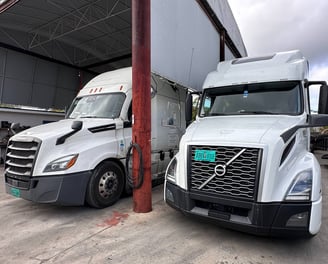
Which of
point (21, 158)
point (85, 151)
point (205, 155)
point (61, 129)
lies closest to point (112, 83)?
point (61, 129)

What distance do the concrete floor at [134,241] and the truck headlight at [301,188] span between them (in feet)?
2.44

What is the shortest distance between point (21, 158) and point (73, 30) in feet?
35.9

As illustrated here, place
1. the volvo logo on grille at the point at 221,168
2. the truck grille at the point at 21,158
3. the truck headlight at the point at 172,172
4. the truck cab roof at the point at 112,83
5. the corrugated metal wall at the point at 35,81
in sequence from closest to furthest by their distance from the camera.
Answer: the volvo logo on grille at the point at 221,168
the truck headlight at the point at 172,172
the truck grille at the point at 21,158
the truck cab roof at the point at 112,83
the corrugated metal wall at the point at 35,81

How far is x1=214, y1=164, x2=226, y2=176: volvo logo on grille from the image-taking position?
3.04 metres

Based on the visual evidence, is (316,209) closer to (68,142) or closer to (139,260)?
(139,260)

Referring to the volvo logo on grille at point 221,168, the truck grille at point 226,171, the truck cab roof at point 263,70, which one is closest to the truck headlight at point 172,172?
the truck grille at point 226,171

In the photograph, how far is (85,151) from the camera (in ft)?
13.8

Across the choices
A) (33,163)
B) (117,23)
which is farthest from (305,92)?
(117,23)

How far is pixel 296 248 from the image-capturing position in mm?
3092

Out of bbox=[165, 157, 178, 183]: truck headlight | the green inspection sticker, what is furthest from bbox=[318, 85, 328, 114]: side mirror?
bbox=[165, 157, 178, 183]: truck headlight

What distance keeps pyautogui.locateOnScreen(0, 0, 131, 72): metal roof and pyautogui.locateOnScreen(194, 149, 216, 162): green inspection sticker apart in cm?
977

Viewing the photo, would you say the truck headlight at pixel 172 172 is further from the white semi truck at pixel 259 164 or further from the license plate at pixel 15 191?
the license plate at pixel 15 191

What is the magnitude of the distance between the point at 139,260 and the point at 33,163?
2335mm

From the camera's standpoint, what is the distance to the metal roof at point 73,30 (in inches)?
447
